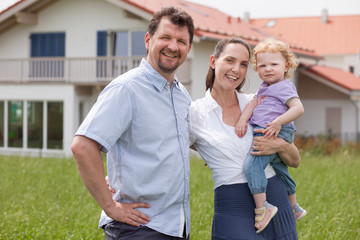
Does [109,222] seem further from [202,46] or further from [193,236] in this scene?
[202,46]

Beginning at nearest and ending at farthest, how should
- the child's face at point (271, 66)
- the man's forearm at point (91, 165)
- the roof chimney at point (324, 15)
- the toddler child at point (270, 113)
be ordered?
the man's forearm at point (91, 165) → the toddler child at point (270, 113) → the child's face at point (271, 66) → the roof chimney at point (324, 15)

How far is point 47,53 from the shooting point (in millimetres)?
19531

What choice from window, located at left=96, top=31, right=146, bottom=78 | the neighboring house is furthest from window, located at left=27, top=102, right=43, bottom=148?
window, located at left=96, top=31, right=146, bottom=78

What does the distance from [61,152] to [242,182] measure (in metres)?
15.3

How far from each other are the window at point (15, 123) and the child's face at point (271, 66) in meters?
17.3

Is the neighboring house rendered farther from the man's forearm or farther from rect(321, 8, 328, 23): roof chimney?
rect(321, 8, 328, 23): roof chimney

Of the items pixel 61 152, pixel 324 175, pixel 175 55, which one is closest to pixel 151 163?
pixel 175 55

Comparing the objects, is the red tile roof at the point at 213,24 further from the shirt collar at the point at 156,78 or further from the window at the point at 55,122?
the shirt collar at the point at 156,78

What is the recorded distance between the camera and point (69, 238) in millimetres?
5332

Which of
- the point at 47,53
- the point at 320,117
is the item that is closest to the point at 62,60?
the point at 47,53

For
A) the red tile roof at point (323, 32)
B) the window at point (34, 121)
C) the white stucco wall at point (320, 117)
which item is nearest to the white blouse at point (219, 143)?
the window at point (34, 121)

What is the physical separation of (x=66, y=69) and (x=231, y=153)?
16.0 metres

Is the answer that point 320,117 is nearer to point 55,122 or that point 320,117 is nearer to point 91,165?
point 55,122

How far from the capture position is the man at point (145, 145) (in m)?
2.86
